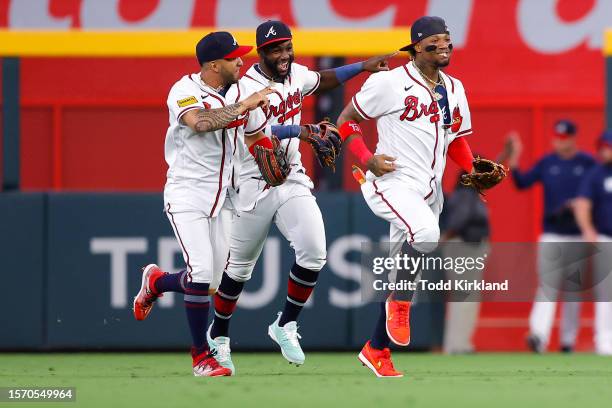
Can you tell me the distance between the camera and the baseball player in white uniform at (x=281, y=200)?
Answer: 823 centimetres

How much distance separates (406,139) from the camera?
8.04 m

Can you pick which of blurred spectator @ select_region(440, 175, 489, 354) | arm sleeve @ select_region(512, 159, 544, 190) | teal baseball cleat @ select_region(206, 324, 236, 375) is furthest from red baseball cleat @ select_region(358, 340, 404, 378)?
arm sleeve @ select_region(512, 159, 544, 190)

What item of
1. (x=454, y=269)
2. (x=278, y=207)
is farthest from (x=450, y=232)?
(x=278, y=207)

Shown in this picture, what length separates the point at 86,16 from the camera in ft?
48.4

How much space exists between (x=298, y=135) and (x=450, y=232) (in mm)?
3077

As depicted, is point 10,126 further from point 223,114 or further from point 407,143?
point 407,143

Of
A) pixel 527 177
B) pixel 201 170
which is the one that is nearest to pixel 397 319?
pixel 201 170

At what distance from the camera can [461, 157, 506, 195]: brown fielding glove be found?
8172 millimetres

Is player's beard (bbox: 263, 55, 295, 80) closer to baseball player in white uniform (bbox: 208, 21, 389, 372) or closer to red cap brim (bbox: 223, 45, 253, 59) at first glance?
baseball player in white uniform (bbox: 208, 21, 389, 372)

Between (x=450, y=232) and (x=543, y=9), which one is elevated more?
(x=543, y=9)

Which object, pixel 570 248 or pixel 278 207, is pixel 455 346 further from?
pixel 278 207

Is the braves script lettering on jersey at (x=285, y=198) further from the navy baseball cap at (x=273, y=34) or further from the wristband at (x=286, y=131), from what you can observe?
the navy baseball cap at (x=273, y=34)

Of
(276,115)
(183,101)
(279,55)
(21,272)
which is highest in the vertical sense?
(279,55)

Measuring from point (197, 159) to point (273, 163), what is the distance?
1.30ft
